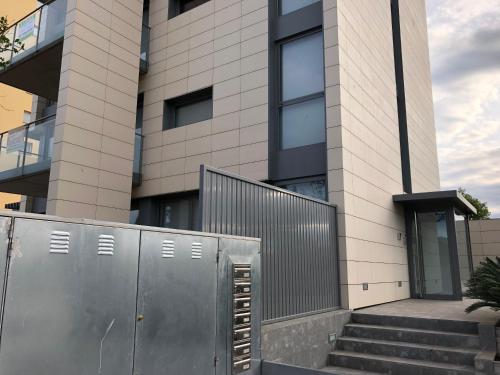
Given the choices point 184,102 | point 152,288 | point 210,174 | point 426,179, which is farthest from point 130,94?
point 426,179

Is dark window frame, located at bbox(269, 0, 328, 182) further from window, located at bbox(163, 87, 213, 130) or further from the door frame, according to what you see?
the door frame

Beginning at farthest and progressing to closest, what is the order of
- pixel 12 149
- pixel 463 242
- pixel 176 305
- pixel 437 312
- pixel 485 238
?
pixel 485 238, pixel 463 242, pixel 12 149, pixel 437 312, pixel 176 305

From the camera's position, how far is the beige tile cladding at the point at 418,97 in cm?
1400

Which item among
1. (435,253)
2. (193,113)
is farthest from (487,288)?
(193,113)

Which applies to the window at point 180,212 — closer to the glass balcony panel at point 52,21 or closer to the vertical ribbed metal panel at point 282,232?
the vertical ribbed metal panel at point 282,232

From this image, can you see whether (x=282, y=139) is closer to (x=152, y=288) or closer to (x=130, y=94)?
(x=130, y=94)

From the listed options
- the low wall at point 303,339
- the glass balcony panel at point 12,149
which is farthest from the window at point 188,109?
the low wall at point 303,339

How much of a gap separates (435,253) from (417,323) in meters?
4.81

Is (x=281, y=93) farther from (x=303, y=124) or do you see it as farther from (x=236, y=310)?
(x=236, y=310)

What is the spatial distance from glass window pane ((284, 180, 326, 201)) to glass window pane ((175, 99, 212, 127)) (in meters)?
3.43

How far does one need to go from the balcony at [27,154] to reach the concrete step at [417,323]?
764 centimetres

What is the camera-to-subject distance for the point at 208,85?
11000 mm

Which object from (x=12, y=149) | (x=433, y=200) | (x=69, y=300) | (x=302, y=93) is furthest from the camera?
(x=433, y=200)

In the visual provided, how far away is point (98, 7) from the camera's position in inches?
424
